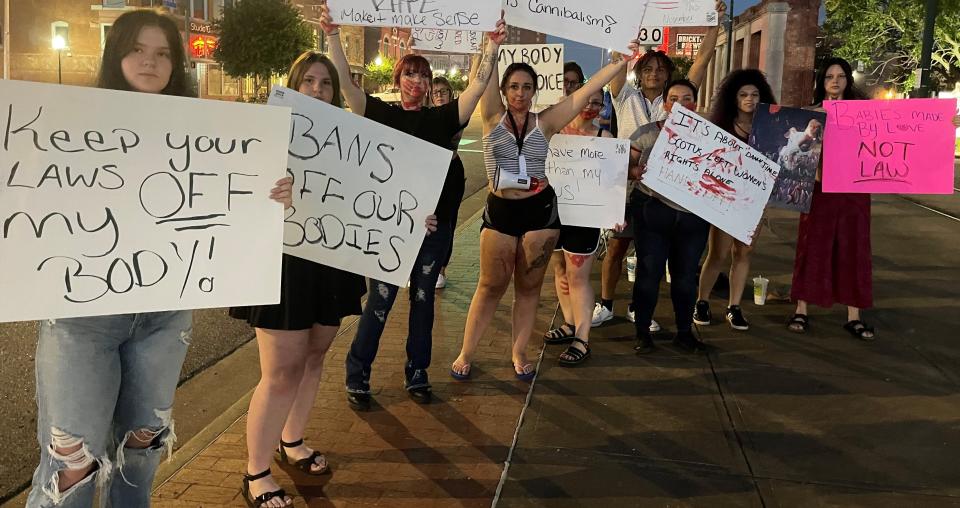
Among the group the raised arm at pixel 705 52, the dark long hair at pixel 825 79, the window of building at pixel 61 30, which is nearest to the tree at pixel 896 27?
the dark long hair at pixel 825 79

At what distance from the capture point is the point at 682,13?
20.6 feet

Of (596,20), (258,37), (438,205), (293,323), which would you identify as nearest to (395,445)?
(293,323)

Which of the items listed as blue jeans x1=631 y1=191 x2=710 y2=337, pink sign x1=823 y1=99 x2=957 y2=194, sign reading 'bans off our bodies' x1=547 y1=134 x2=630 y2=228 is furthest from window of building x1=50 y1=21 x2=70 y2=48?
pink sign x1=823 y1=99 x2=957 y2=194

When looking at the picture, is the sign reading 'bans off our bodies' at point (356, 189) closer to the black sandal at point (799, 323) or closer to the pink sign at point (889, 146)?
the pink sign at point (889, 146)

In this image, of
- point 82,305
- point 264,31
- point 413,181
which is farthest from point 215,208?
point 264,31

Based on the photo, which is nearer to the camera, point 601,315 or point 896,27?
point 601,315

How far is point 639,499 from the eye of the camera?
11.2 feet

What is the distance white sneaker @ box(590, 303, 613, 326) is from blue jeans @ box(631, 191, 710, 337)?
0.68 m

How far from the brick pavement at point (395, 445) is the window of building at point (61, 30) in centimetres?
4521

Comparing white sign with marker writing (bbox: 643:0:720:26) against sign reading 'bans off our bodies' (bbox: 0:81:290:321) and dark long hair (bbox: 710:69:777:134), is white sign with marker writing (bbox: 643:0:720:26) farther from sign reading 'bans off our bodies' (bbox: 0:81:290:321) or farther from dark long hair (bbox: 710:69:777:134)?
sign reading 'bans off our bodies' (bbox: 0:81:290:321)

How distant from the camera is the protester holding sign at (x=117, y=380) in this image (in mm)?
2322

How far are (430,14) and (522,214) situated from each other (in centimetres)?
122

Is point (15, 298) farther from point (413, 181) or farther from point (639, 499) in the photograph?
point (639, 499)

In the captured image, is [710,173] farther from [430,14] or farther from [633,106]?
[430,14]
